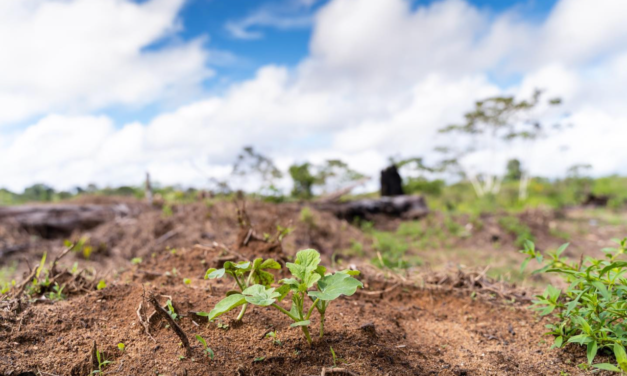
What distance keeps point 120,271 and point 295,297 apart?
83.4 inches

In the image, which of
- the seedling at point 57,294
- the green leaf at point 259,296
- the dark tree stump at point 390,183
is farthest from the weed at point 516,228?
the seedling at point 57,294

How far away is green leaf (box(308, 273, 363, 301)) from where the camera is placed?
1.62 meters

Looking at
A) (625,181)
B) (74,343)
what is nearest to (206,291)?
(74,343)

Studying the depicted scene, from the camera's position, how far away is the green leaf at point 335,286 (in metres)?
1.62

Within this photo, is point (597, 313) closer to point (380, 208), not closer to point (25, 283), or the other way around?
point (25, 283)

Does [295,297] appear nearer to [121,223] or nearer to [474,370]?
[474,370]

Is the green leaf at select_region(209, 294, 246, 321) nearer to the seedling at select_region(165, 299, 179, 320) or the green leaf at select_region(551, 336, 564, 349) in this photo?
the seedling at select_region(165, 299, 179, 320)

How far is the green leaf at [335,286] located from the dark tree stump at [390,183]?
1043cm

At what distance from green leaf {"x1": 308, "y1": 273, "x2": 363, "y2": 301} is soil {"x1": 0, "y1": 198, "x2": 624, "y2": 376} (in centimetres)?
32

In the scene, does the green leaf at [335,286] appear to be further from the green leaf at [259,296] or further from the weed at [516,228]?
the weed at [516,228]

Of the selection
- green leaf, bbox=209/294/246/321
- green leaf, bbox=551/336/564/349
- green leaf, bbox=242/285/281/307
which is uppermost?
green leaf, bbox=242/285/281/307

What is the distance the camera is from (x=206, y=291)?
8.00 ft

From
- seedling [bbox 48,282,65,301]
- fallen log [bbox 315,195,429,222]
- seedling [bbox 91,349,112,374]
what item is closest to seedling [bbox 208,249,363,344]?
seedling [bbox 91,349,112,374]

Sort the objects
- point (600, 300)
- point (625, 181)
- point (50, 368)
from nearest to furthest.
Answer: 1. point (50, 368)
2. point (600, 300)
3. point (625, 181)
